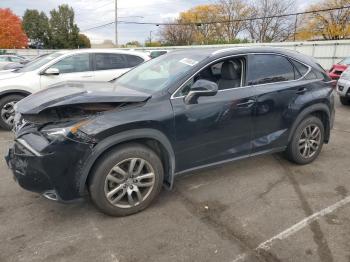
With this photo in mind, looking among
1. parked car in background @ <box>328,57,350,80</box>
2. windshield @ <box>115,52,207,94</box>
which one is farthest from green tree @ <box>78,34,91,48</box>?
windshield @ <box>115,52,207,94</box>

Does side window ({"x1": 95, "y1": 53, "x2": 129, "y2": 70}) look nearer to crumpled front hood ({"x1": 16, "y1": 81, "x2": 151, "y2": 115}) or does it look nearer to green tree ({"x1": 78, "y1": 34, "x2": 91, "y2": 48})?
crumpled front hood ({"x1": 16, "y1": 81, "x2": 151, "y2": 115})

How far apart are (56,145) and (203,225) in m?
1.57

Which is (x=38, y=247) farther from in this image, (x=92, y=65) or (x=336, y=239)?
(x=92, y=65)

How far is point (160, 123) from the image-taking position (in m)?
3.10

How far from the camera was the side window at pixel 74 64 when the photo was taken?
6836 mm

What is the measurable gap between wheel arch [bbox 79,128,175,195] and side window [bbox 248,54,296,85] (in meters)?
1.37

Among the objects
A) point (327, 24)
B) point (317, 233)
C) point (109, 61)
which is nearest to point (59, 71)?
point (109, 61)

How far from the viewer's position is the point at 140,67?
438 cm

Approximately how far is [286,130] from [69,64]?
499cm

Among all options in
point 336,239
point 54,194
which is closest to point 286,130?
point 336,239

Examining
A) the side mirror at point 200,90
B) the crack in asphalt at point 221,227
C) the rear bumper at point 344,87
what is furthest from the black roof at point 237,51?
the rear bumper at point 344,87

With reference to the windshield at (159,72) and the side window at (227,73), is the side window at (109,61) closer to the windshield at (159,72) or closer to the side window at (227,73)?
the windshield at (159,72)

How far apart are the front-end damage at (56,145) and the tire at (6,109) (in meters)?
3.76

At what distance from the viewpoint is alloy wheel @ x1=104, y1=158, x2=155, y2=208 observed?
298 centimetres
